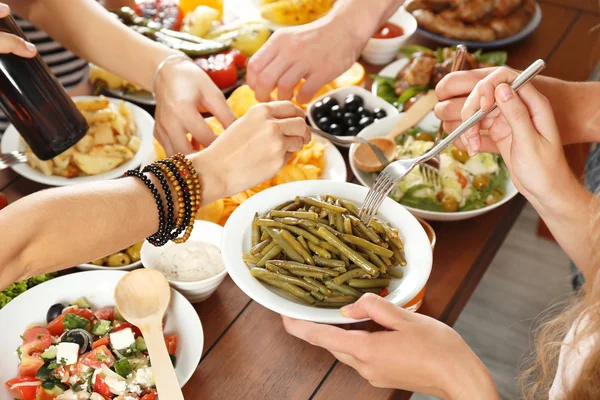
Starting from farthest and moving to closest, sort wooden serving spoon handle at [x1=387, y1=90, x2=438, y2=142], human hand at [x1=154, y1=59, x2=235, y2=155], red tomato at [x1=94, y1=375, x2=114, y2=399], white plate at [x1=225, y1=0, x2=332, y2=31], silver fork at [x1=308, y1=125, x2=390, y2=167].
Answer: white plate at [x1=225, y1=0, x2=332, y2=31] < wooden serving spoon handle at [x1=387, y1=90, x2=438, y2=142] < silver fork at [x1=308, y1=125, x2=390, y2=167] < human hand at [x1=154, y1=59, x2=235, y2=155] < red tomato at [x1=94, y1=375, x2=114, y2=399]

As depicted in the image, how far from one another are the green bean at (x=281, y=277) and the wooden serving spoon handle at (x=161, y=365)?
9.6 inches

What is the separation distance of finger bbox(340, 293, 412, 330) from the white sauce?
40 cm

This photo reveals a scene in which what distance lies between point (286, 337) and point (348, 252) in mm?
265

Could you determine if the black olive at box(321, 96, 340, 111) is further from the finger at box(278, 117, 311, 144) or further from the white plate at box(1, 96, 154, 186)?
the white plate at box(1, 96, 154, 186)

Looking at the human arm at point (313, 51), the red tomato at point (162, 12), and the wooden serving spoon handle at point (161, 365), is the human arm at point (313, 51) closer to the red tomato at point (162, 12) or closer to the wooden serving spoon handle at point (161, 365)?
the red tomato at point (162, 12)

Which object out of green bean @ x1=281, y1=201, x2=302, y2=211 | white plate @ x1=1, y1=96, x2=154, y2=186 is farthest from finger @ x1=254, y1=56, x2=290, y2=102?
green bean @ x1=281, y1=201, x2=302, y2=211

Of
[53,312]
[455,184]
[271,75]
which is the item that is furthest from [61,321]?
[455,184]

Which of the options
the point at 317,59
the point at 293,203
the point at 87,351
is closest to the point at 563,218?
the point at 293,203

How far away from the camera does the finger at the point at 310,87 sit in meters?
1.90

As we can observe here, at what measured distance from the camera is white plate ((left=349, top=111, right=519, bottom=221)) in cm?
169

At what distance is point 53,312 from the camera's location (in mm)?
1382

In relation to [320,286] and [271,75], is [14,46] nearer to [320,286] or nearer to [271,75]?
[271,75]

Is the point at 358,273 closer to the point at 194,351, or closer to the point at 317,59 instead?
the point at 194,351

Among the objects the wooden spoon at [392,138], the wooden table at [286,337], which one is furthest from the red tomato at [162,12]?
the wooden spoon at [392,138]
